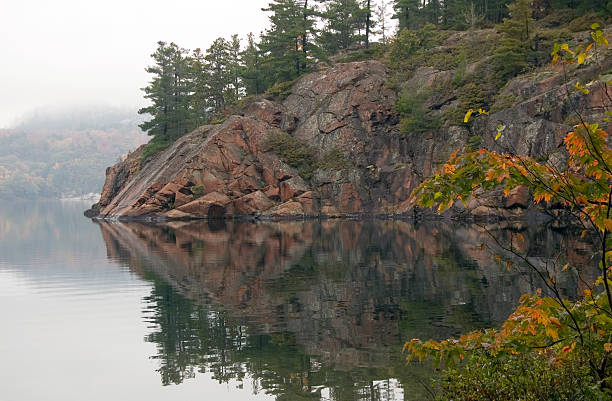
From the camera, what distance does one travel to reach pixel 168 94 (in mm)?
86438

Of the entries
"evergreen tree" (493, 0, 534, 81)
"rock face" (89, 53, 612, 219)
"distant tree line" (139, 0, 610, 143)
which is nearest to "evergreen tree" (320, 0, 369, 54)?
"distant tree line" (139, 0, 610, 143)

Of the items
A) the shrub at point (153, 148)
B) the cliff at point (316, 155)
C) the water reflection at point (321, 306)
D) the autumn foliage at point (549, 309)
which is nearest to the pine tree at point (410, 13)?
the cliff at point (316, 155)

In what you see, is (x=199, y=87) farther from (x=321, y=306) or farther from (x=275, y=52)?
(x=321, y=306)

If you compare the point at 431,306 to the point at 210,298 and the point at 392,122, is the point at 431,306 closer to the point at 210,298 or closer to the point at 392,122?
the point at 210,298

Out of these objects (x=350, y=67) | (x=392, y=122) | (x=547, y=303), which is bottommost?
(x=547, y=303)

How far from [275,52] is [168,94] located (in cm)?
1868

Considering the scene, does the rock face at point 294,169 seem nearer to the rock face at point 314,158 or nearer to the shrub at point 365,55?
the rock face at point 314,158

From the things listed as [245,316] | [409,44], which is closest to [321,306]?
[245,316]

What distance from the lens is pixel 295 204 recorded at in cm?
6856

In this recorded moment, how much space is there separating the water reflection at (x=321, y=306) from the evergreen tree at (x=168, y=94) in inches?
2120

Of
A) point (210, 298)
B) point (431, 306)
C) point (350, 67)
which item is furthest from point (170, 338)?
point (350, 67)

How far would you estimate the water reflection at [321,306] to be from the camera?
11.4 meters

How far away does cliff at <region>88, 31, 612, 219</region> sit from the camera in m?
67.0

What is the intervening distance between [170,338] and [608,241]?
11745mm
